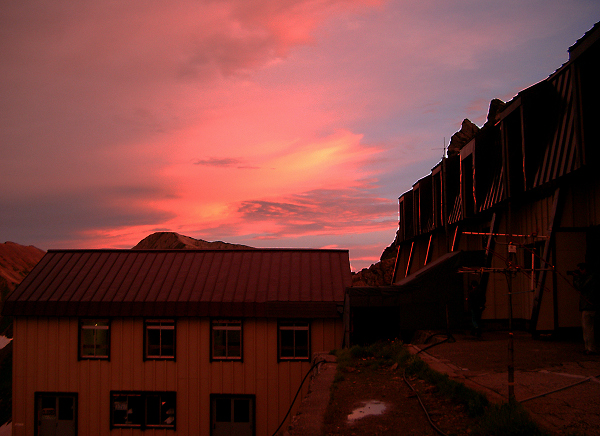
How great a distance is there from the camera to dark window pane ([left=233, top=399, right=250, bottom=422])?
17094 mm

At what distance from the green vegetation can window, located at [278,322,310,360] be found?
5.54 metres

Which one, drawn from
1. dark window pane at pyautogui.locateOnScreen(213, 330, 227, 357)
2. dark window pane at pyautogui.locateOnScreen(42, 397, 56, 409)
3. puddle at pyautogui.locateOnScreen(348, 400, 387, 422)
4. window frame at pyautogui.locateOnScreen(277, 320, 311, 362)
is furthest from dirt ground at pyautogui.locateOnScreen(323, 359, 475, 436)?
dark window pane at pyautogui.locateOnScreen(42, 397, 56, 409)

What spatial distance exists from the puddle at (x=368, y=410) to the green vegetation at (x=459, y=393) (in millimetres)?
980

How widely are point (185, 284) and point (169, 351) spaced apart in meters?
2.64

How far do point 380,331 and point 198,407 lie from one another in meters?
7.25

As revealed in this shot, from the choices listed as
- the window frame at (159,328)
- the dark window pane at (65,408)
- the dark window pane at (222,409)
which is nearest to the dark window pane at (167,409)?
the window frame at (159,328)

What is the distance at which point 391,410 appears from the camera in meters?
7.06

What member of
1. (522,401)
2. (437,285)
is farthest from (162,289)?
(522,401)

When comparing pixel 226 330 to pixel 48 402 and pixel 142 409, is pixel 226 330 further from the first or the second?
pixel 48 402

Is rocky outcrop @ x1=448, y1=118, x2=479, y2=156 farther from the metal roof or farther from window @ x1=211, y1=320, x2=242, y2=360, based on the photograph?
window @ x1=211, y1=320, x2=242, y2=360

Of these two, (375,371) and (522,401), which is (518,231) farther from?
A: (522,401)

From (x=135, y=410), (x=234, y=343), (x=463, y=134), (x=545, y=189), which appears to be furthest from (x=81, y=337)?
(x=463, y=134)

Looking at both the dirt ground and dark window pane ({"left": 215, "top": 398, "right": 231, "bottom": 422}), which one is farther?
dark window pane ({"left": 215, "top": 398, "right": 231, "bottom": 422})

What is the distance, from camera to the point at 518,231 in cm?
1464
